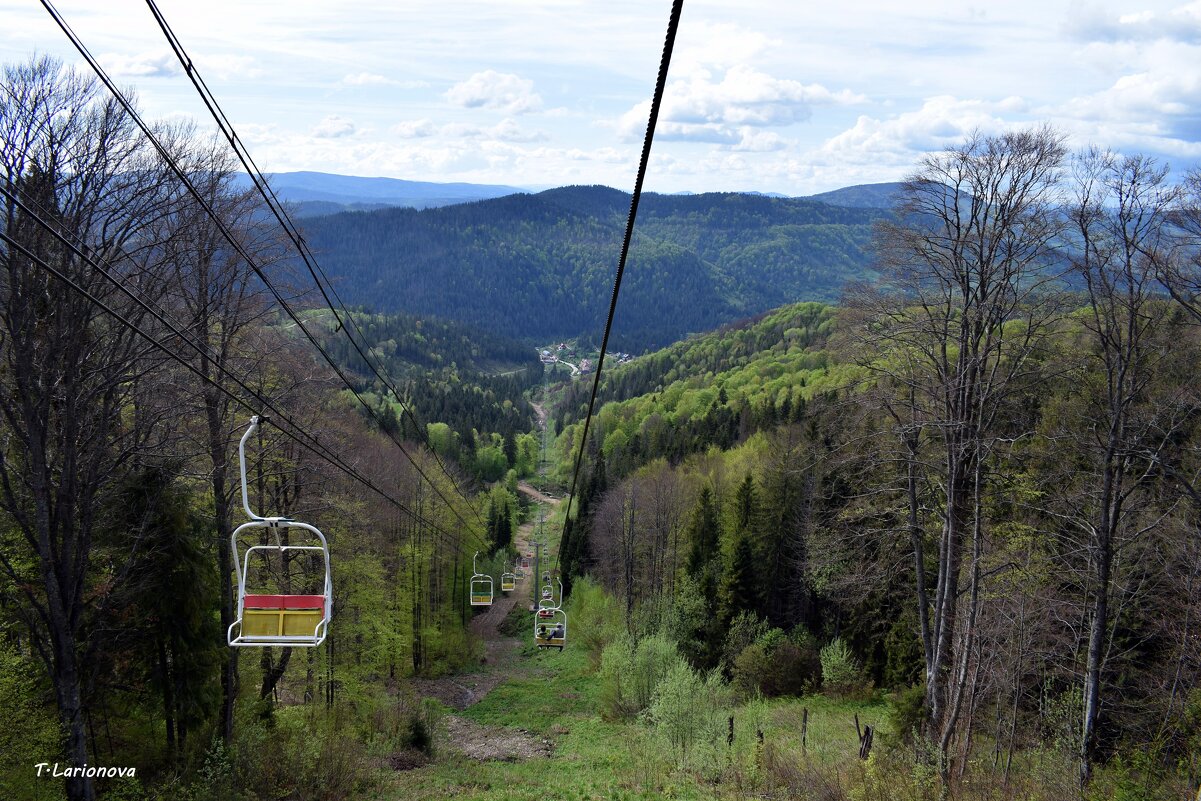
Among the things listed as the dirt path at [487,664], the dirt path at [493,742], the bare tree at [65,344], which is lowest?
the dirt path at [487,664]

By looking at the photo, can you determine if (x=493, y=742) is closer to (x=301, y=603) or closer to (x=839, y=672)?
(x=839, y=672)

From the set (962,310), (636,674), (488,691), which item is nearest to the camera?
(962,310)

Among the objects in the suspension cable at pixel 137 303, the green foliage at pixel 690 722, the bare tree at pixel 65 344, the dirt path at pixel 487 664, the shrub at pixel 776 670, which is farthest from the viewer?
the dirt path at pixel 487 664

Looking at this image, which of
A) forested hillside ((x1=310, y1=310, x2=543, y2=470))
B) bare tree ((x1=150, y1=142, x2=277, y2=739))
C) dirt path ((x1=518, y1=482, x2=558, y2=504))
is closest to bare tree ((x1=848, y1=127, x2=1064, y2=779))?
bare tree ((x1=150, y1=142, x2=277, y2=739))

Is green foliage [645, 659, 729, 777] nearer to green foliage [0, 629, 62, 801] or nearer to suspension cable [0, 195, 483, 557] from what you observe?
suspension cable [0, 195, 483, 557]

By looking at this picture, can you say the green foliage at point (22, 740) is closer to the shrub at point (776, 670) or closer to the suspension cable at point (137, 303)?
the suspension cable at point (137, 303)

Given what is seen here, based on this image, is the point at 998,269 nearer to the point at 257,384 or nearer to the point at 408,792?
the point at 257,384

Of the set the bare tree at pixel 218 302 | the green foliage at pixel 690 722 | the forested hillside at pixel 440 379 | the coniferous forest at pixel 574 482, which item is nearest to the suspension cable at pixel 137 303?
the coniferous forest at pixel 574 482

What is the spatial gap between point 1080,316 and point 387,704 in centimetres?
2284

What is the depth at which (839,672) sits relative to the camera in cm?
2775

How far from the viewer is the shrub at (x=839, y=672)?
27781 mm

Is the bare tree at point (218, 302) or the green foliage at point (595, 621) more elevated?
the bare tree at point (218, 302)

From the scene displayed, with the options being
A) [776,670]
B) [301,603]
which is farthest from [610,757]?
[301,603]

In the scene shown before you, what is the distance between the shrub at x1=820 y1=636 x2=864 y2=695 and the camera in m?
27.8
